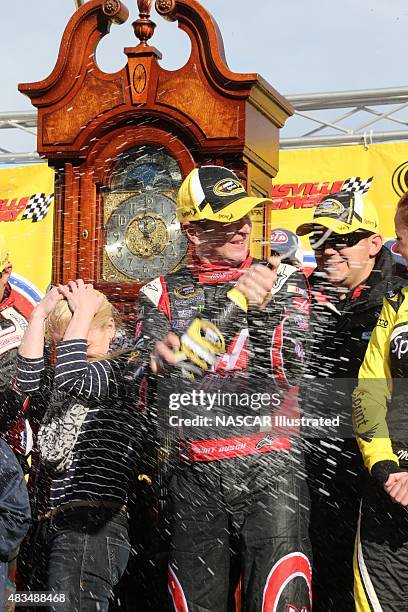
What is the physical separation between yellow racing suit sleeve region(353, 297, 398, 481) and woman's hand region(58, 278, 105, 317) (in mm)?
1024

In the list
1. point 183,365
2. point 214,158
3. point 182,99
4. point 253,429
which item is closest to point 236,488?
point 253,429

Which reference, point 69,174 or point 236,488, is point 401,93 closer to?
point 69,174

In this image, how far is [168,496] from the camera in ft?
11.7

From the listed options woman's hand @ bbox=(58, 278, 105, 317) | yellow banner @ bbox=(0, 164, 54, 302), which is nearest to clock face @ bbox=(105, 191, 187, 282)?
woman's hand @ bbox=(58, 278, 105, 317)

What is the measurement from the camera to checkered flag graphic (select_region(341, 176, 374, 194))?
658 cm

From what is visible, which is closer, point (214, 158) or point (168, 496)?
point (168, 496)

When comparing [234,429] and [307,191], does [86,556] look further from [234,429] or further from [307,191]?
[307,191]

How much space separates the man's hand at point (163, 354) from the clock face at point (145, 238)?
83cm

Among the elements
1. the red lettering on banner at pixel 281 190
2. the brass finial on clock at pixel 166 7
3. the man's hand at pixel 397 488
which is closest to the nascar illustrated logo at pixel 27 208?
the red lettering on banner at pixel 281 190

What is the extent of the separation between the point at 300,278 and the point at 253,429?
543mm

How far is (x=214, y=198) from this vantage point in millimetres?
3666

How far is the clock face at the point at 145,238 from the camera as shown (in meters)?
4.25

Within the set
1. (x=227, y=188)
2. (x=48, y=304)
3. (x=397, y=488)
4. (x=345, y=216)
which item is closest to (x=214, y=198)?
(x=227, y=188)
